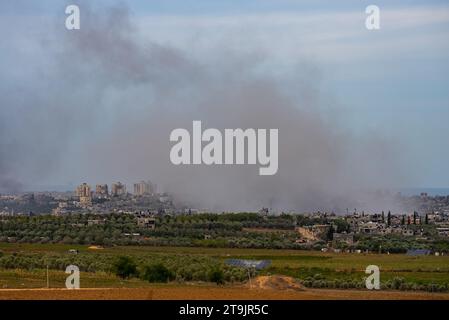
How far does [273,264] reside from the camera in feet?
223

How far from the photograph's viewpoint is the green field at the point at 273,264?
49500 millimetres

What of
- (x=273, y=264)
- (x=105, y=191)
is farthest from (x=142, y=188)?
Result: (x=273, y=264)

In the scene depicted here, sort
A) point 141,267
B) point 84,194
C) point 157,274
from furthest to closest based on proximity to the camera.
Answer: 1. point 84,194
2. point 141,267
3. point 157,274

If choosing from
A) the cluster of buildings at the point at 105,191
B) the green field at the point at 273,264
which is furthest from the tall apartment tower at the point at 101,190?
the green field at the point at 273,264

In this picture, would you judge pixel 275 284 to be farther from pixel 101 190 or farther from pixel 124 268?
pixel 101 190

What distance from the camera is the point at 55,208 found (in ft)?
411

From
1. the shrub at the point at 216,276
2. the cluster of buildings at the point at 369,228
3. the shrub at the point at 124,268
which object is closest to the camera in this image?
the shrub at the point at 216,276

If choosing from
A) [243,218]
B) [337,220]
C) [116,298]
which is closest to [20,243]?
[243,218]

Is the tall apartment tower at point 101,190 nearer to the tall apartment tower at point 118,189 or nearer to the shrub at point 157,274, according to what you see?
the tall apartment tower at point 118,189

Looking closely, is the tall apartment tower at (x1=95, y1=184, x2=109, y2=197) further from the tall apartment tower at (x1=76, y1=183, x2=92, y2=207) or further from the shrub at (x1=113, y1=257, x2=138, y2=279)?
the shrub at (x1=113, y1=257, x2=138, y2=279)

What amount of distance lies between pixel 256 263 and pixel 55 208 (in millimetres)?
63031

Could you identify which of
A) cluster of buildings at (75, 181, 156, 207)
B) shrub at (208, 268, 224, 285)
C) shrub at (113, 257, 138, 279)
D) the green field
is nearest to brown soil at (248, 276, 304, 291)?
the green field

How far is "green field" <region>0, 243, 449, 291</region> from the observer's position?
162ft
